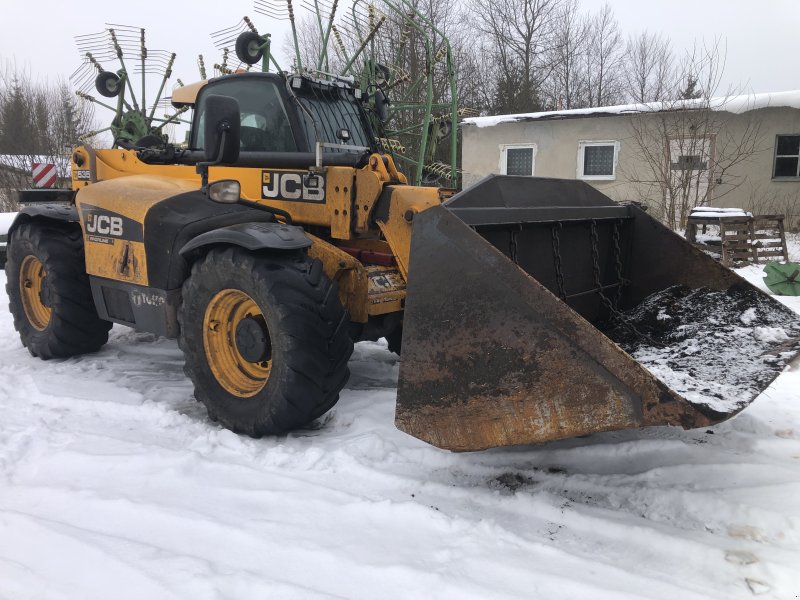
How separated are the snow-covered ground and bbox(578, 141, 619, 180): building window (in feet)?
44.1

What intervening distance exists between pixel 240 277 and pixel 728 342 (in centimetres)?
268

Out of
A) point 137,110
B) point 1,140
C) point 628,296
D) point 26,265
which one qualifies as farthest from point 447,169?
point 1,140

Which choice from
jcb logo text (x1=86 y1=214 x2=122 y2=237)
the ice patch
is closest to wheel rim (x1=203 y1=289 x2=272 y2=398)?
jcb logo text (x1=86 y1=214 x2=122 y2=237)

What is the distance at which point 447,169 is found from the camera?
20.2 feet

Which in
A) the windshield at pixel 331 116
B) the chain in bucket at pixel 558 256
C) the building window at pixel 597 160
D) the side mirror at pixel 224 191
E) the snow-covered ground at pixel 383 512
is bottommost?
the snow-covered ground at pixel 383 512

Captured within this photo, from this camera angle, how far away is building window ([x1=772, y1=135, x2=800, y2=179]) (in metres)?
14.4

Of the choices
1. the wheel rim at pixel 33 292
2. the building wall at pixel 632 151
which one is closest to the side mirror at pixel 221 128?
the wheel rim at pixel 33 292

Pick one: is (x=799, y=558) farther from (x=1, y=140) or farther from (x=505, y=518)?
(x=1, y=140)

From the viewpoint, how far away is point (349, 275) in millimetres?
3682

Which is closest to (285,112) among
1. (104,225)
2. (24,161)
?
(104,225)

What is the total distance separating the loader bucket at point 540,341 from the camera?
7.82 ft

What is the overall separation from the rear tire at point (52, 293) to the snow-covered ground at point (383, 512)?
1251mm

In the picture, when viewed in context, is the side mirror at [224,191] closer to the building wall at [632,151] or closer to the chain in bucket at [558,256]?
the chain in bucket at [558,256]

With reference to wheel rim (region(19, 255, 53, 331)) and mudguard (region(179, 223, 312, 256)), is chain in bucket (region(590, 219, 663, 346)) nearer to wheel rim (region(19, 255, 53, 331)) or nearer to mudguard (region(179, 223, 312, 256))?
mudguard (region(179, 223, 312, 256))
